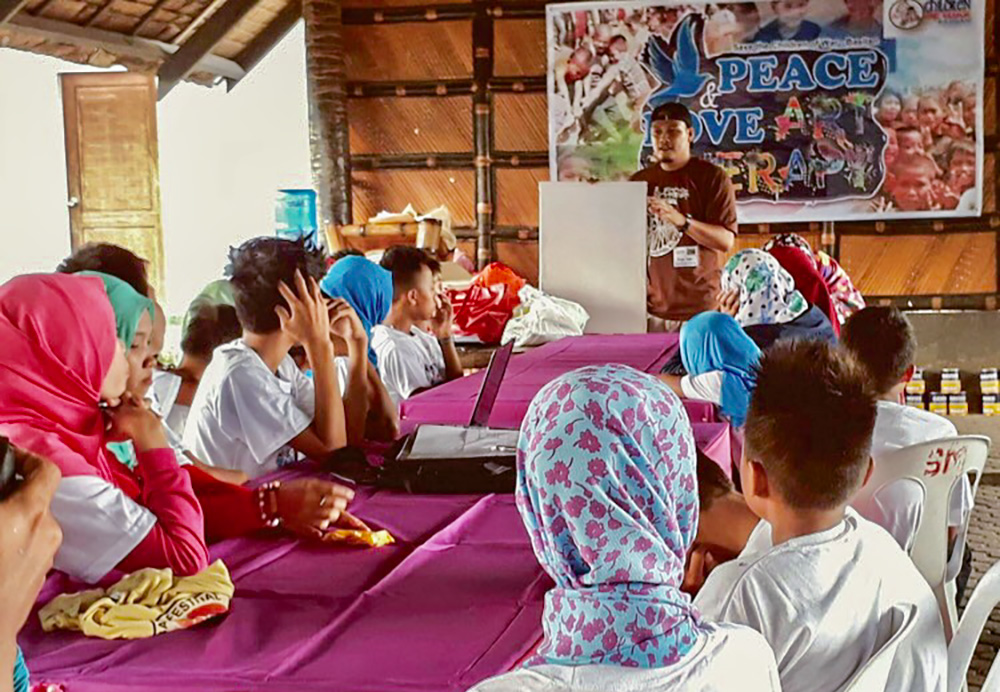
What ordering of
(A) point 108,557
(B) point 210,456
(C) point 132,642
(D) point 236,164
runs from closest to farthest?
(C) point 132,642, (A) point 108,557, (B) point 210,456, (D) point 236,164

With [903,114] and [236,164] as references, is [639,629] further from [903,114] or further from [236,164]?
[236,164]

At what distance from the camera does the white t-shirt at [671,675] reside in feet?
3.63

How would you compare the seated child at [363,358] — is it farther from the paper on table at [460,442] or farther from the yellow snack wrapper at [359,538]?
the yellow snack wrapper at [359,538]

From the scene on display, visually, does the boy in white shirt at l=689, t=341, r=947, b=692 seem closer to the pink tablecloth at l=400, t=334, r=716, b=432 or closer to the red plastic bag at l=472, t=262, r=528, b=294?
the pink tablecloth at l=400, t=334, r=716, b=432

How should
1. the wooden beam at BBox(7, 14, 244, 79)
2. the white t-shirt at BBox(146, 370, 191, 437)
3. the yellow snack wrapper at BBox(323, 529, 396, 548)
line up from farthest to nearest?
the wooden beam at BBox(7, 14, 244, 79) → the white t-shirt at BBox(146, 370, 191, 437) → the yellow snack wrapper at BBox(323, 529, 396, 548)

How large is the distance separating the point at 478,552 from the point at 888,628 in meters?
0.65

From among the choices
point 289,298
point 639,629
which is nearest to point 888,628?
point 639,629

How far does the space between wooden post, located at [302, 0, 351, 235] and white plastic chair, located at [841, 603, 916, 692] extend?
6.67 m

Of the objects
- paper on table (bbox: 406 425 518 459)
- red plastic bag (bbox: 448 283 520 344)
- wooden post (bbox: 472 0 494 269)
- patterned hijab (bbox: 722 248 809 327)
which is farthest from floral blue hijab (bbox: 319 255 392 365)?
wooden post (bbox: 472 0 494 269)

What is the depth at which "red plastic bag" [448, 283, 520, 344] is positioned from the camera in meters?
6.61

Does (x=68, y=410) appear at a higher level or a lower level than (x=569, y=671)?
higher

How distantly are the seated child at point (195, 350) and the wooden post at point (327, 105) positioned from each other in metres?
4.44

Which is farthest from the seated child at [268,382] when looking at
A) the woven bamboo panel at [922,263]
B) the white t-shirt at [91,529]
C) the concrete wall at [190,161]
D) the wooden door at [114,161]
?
the concrete wall at [190,161]

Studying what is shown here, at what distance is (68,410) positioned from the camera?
1.75 meters
